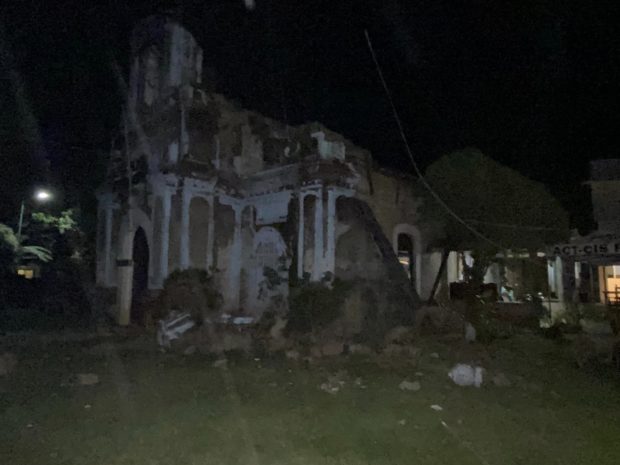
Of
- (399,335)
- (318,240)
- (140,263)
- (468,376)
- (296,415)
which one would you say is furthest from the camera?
(140,263)

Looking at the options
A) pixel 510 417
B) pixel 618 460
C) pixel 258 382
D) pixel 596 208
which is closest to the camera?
pixel 618 460

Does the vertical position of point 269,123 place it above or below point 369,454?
above

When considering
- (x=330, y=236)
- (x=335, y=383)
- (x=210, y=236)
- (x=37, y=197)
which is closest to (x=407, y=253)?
(x=330, y=236)

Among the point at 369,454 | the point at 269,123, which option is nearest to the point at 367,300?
the point at 269,123

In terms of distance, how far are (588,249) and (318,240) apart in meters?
7.33

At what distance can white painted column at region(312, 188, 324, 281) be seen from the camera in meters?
13.2

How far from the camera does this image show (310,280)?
13156mm

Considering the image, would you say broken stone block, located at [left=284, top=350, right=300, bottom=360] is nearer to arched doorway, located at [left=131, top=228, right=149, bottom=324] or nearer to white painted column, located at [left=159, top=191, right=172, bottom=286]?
white painted column, located at [left=159, top=191, right=172, bottom=286]

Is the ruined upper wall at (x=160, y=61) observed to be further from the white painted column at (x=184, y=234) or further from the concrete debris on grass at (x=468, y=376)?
the concrete debris on grass at (x=468, y=376)

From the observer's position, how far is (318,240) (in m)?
13.3

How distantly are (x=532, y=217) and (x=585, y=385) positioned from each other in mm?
7886

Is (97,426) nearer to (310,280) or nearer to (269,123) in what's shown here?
(310,280)

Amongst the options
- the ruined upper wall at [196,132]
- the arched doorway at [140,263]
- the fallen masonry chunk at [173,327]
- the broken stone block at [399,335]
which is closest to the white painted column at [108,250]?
the arched doorway at [140,263]

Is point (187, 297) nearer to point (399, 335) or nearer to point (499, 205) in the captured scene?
point (399, 335)
